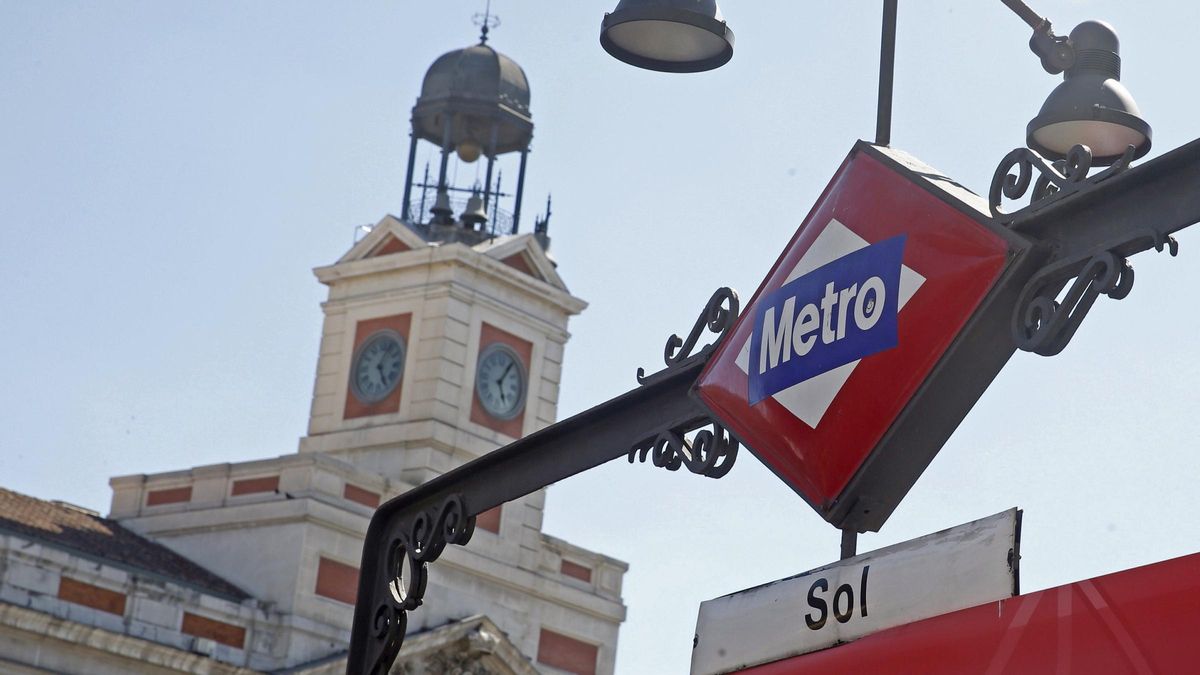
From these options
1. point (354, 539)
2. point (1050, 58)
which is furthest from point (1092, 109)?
point (354, 539)

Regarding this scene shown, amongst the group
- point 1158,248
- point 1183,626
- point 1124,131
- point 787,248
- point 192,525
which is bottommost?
point 1183,626

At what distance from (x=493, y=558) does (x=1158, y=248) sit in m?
29.1

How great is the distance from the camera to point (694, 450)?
526cm

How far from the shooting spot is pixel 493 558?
32.8 meters

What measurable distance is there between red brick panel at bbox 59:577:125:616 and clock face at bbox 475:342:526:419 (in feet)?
25.5

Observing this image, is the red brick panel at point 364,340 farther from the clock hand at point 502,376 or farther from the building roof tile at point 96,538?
the building roof tile at point 96,538

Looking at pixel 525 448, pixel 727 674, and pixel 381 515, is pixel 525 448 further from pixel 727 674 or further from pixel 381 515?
pixel 727 674

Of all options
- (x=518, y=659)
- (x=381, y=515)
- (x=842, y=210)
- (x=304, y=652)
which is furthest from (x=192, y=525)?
(x=842, y=210)

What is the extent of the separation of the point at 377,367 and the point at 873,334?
98.0 ft

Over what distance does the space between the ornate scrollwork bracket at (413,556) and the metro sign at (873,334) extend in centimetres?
138

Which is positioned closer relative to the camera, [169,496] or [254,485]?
[254,485]

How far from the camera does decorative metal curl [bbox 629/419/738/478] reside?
16.8ft

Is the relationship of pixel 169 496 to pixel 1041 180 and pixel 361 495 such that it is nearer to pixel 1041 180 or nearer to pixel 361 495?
pixel 361 495

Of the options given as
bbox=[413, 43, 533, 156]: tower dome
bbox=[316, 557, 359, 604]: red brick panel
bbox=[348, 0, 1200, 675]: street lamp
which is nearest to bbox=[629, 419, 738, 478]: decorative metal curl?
bbox=[348, 0, 1200, 675]: street lamp
